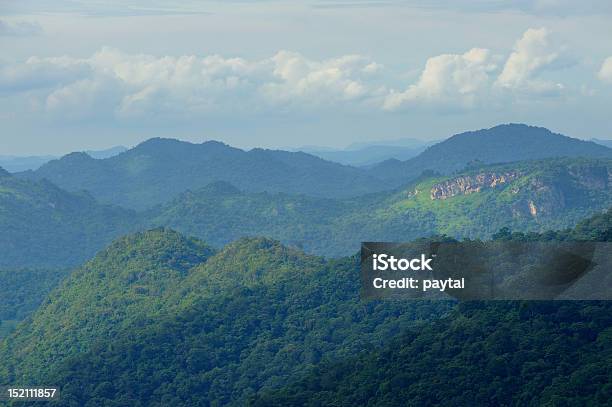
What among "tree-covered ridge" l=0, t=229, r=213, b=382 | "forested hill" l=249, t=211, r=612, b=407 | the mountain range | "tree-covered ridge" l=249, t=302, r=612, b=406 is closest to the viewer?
"tree-covered ridge" l=249, t=302, r=612, b=406

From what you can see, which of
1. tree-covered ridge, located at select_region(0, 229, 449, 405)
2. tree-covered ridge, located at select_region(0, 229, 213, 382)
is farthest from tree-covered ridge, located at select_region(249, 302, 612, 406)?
tree-covered ridge, located at select_region(0, 229, 213, 382)

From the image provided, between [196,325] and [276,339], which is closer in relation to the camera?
[276,339]

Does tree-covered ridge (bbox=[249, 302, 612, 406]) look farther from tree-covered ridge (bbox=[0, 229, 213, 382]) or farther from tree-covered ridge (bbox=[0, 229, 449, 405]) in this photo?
tree-covered ridge (bbox=[0, 229, 213, 382])

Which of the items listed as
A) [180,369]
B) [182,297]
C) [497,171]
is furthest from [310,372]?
[497,171]

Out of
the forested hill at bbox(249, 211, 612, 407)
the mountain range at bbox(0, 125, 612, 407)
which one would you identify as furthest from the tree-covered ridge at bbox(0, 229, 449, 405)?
the forested hill at bbox(249, 211, 612, 407)

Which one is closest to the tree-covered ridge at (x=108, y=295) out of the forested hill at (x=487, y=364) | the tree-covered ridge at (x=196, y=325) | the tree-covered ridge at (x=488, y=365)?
the tree-covered ridge at (x=196, y=325)

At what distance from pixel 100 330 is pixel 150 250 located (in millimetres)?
19702

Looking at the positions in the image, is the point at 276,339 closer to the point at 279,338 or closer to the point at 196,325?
the point at 279,338

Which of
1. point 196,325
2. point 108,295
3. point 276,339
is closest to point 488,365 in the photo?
point 276,339

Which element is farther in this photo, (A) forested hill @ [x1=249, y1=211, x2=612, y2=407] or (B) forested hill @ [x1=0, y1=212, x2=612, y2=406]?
(B) forested hill @ [x1=0, y1=212, x2=612, y2=406]

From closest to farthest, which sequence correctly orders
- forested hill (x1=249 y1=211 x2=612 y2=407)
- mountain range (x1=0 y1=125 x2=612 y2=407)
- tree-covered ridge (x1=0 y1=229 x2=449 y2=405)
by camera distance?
forested hill (x1=249 y1=211 x2=612 y2=407)
mountain range (x1=0 y1=125 x2=612 y2=407)
tree-covered ridge (x1=0 y1=229 x2=449 y2=405)

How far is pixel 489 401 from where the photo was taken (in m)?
58.7

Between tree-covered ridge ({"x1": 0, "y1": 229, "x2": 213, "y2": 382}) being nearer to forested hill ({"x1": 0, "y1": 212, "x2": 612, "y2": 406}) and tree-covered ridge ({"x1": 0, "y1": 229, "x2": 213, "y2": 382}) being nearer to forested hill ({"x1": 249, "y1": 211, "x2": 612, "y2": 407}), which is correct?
forested hill ({"x1": 0, "y1": 212, "x2": 612, "y2": 406})

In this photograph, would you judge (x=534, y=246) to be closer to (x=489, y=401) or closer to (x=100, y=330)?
(x=489, y=401)
